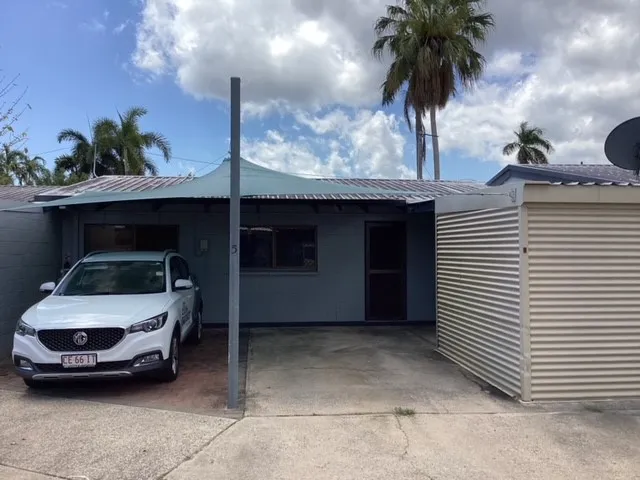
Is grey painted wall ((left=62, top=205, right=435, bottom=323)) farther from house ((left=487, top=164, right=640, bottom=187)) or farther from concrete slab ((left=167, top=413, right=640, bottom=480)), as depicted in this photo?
concrete slab ((left=167, top=413, right=640, bottom=480))

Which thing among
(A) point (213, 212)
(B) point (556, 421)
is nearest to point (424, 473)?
(B) point (556, 421)

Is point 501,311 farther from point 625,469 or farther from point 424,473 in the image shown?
point 424,473

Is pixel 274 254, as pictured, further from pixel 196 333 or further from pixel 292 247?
pixel 196 333

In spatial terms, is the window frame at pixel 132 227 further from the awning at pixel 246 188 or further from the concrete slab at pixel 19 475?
the concrete slab at pixel 19 475

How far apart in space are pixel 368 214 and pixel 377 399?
5.65m

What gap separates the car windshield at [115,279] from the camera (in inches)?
255

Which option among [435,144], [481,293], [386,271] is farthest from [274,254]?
[435,144]

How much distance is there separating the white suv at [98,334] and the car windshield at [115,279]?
0.01 m

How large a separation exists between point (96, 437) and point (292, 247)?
6.50 meters

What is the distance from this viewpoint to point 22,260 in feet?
27.0

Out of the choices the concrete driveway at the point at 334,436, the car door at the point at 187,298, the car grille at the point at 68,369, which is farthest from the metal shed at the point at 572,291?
the car grille at the point at 68,369

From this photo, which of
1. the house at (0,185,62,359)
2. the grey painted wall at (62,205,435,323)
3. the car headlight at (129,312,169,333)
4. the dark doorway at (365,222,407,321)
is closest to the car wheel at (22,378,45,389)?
the car headlight at (129,312,169,333)

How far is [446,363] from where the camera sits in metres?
7.27

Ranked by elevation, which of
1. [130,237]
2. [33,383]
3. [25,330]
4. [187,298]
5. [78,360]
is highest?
[130,237]
